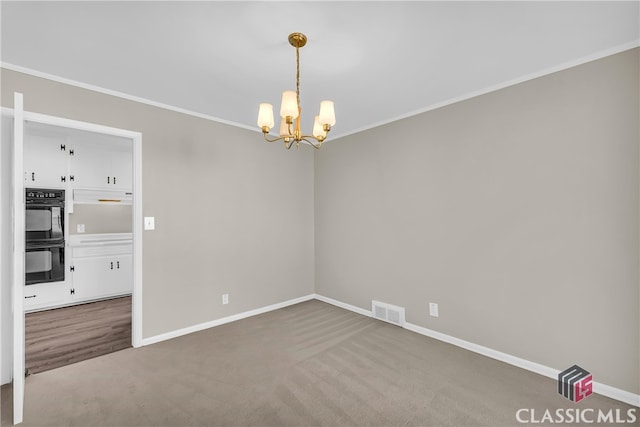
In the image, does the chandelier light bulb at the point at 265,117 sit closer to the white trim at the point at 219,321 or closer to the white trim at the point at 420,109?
the white trim at the point at 420,109

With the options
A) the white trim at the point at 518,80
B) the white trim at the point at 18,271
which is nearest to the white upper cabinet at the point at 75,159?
the white trim at the point at 18,271

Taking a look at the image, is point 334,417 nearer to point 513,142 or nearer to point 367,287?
point 367,287

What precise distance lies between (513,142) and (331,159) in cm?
237

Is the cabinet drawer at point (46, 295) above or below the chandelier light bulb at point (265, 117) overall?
below

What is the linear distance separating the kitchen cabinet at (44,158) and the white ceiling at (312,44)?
2398mm

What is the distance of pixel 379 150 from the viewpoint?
3.69m

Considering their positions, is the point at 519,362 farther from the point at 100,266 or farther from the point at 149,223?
the point at 100,266

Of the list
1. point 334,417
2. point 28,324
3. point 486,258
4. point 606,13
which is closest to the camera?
point 606,13

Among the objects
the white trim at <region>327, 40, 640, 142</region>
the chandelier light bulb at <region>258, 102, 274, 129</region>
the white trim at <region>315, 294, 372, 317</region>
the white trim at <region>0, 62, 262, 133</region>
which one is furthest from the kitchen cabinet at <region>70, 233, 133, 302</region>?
the white trim at <region>327, 40, 640, 142</region>

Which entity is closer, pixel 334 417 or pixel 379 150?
pixel 334 417

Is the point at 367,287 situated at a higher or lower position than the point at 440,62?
lower

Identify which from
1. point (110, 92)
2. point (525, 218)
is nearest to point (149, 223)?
point (110, 92)

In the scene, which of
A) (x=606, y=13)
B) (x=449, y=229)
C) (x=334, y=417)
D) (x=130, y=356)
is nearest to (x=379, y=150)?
(x=449, y=229)

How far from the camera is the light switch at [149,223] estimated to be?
2.99 meters
